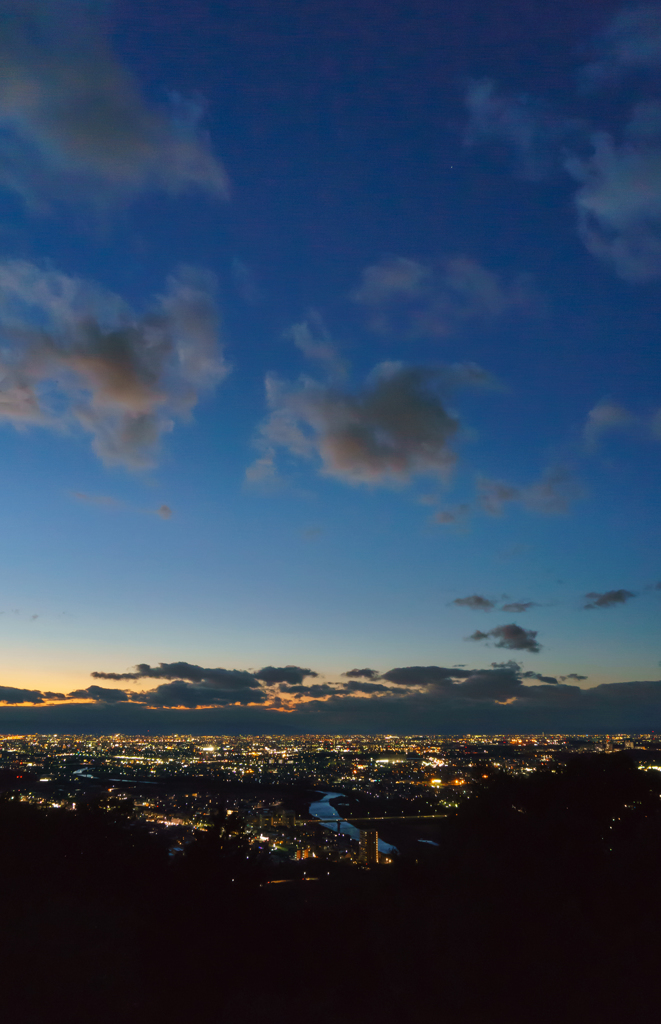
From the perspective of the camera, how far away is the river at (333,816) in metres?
42.2

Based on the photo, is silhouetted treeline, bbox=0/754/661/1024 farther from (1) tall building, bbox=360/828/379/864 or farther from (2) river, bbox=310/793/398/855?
(2) river, bbox=310/793/398/855

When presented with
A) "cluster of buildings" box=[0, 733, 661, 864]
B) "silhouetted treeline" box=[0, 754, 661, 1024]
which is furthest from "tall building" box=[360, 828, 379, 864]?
"silhouetted treeline" box=[0, 754, 661, 1024]

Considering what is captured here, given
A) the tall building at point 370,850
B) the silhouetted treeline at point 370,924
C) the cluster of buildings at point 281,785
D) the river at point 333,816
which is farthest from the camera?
the river at point 333,816

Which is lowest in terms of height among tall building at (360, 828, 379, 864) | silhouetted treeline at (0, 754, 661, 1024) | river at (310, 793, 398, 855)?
river at (310, 793, 398, 855)

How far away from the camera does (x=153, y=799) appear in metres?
60.6

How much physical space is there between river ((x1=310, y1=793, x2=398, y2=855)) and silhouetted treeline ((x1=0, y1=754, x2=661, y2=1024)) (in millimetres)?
20332

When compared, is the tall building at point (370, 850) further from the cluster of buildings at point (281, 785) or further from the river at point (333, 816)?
the river at point (333, 816)

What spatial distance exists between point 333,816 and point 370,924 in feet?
163

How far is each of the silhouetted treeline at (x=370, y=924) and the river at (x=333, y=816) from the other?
2033 cm

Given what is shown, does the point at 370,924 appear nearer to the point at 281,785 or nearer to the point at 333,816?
the point at 333,816

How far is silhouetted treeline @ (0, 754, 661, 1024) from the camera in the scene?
39.2ft

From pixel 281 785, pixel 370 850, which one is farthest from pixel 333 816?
pixel 370 850

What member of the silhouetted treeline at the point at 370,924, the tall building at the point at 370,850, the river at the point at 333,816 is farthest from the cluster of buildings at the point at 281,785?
the silhouetted treeline at the point at 370,924

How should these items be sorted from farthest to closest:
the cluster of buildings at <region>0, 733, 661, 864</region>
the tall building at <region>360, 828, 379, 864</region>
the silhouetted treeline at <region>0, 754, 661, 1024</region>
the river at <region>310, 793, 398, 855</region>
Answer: the river at <region>310, 793, 398, 855</region> < the cluster of buildings at <region>0, 733, 661, 864</region> < the tall building at <region>360, 828, 379, 864</region> < the silhouetted treeline at <region>0, 754, 661, 1024</region>
